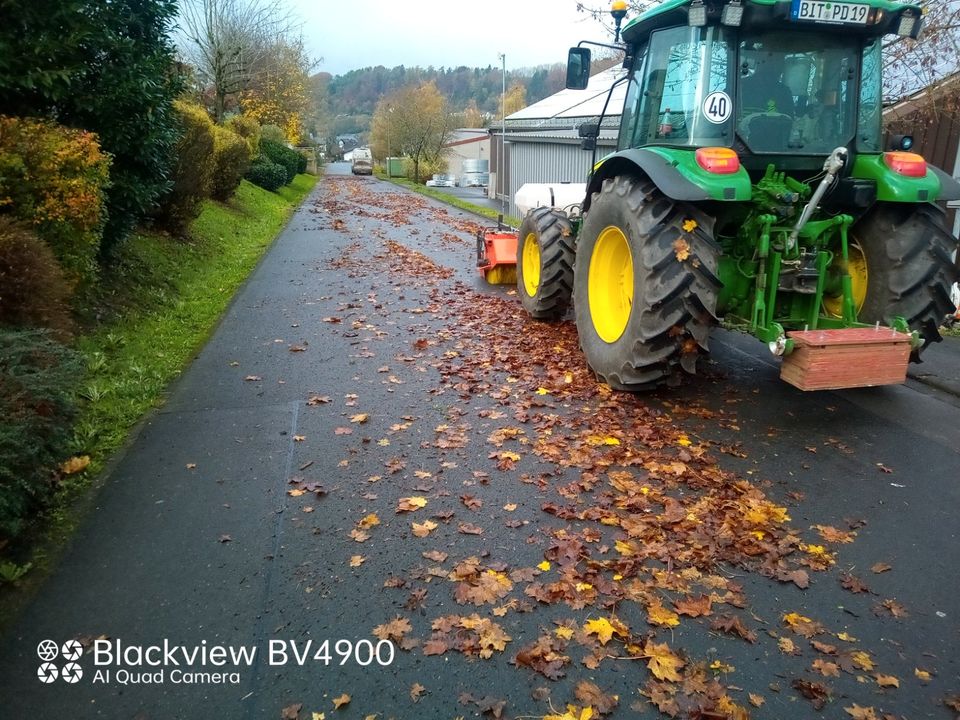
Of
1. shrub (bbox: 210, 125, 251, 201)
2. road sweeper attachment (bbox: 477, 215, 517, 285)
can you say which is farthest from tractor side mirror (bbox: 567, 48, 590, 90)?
shrub (bbox: 210, 125, 251, 201)

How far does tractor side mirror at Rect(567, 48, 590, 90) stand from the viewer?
631 centimetres

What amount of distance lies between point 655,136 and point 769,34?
3.60ft

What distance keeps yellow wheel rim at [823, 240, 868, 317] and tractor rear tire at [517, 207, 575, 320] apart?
2778mm

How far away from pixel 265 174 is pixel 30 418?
83.6 feet

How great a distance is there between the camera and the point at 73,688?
8.82 ft

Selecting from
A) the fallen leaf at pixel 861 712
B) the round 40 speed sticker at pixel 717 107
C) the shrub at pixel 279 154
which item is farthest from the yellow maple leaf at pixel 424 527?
the shrub at pixel 279 154

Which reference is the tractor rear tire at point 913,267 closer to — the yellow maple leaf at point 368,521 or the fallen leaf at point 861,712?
the fallen leaf at point 861,712

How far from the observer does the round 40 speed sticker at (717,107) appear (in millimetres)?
5035

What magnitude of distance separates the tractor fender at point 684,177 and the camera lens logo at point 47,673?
4372 mm

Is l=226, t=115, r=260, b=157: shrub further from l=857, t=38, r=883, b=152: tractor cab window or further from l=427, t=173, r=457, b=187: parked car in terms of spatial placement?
l=427, t=173, r=457, b=187: parked car

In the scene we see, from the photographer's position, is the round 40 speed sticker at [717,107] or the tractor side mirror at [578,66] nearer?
the round 40 speed sticker at [717,107]

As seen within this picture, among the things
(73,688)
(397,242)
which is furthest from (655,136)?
(397,242)

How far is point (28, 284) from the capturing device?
4996 millimetres

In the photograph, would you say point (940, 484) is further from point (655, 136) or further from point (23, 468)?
point (23, 468)
